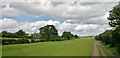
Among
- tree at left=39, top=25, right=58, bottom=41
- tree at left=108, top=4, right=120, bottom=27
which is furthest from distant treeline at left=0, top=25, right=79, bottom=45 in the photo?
tree at left=108, top=4, right=120, bottom=27

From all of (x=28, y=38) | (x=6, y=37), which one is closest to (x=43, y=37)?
(x=28, y=38)

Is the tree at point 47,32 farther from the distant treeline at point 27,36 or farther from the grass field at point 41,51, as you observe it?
the grass field at point 41,51

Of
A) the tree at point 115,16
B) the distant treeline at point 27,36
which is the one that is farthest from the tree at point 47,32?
the tree at point 115,16

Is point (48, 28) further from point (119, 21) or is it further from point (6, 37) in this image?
point (119, 21)

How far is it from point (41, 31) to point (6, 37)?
36.7 meters

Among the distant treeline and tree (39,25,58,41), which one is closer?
the distant treeline

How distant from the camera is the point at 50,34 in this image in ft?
365

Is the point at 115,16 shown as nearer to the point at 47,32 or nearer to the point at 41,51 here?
the point at 41,51

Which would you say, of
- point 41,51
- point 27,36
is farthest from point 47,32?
point 41,51

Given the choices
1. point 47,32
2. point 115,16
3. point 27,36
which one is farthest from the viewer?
point 47,32

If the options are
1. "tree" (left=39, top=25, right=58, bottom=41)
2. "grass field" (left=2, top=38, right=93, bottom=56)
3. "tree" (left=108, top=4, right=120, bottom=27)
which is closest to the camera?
"grass field" (left=2, top=38, right=93, bottom=56)

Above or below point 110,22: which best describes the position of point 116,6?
above

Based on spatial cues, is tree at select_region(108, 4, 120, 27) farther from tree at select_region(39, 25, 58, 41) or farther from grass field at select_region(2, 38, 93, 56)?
tree at select_region(39, 25, 58, 41)

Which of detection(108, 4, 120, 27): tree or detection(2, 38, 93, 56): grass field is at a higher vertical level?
detection(108, 4, 120, 27): tree
